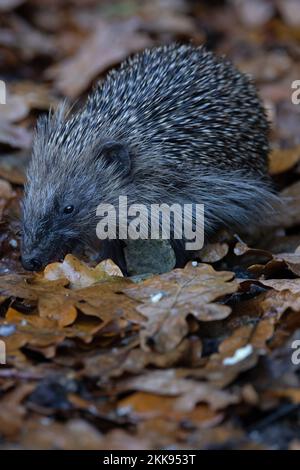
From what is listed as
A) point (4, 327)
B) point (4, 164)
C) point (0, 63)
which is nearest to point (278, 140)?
point (4, 164)

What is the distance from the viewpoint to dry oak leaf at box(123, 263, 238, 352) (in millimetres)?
4359

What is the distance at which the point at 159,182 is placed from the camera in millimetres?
5801

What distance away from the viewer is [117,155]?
5754mm

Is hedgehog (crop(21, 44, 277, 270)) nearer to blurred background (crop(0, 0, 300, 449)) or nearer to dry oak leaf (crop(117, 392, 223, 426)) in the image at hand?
blurred background (crop(0, 0, 300, 449))

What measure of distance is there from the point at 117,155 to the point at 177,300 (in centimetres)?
156

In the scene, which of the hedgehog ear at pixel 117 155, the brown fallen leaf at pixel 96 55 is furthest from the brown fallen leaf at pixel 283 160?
the brown fallen leaf at pixel 96 55

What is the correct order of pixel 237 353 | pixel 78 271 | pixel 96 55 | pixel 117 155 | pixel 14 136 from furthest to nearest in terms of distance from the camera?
pixel 96 55, pixel 14 136, pixel 117 155, pixel 78 271, pixel 237 353

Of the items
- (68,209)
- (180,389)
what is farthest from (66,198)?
(180,389)

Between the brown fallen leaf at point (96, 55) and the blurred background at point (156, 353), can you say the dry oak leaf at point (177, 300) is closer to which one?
the blurred background at point (156, 353)

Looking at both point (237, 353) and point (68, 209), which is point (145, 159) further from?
point (237, 353)

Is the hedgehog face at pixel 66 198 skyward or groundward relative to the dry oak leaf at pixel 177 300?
skyward

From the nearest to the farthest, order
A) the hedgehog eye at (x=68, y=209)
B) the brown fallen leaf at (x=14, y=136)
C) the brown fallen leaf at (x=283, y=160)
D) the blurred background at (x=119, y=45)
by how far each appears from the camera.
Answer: the hedgehog eye at (x=68, y=209), the brown fallen leaf at (x=283, y=160), the brown fallen leaf at (x=14, y=136), the blurred background at (x=119, y=45)

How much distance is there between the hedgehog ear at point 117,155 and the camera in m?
5.68
